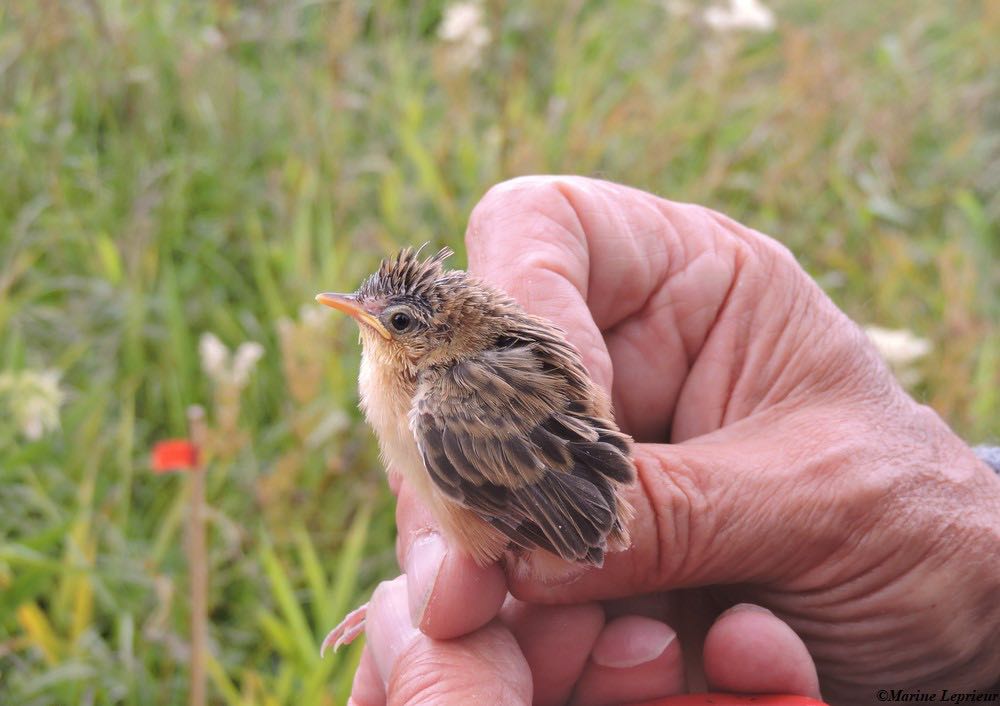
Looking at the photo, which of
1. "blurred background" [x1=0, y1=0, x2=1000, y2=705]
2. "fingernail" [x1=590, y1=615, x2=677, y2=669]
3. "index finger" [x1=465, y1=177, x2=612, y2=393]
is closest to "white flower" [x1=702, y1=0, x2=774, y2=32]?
"blurred background" [x1=0, y1=0, x2=1000, y2=705]

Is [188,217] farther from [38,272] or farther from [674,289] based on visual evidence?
[674,289]

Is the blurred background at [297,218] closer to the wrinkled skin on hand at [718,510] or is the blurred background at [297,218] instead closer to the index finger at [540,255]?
the index finger at [540,255]

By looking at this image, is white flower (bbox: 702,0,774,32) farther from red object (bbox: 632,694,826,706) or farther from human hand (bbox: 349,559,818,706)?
red object (bbox: 632,694,826,706)

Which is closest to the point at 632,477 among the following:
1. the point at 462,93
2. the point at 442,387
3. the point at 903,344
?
the point at 442,387

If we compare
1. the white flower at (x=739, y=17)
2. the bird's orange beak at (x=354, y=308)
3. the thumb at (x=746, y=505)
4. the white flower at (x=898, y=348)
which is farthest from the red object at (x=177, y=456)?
the white flower at (x=739, y=17)

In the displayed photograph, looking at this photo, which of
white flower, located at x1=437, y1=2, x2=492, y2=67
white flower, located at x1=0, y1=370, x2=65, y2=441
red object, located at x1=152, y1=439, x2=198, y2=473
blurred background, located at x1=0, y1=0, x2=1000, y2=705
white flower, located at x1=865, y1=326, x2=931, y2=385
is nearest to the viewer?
red object, located at x1=152, y1=439, x2=198, y2=473
